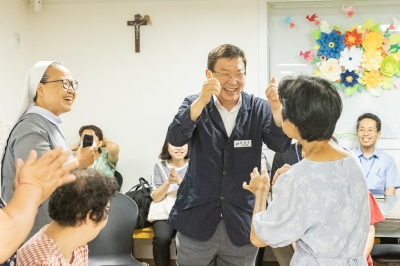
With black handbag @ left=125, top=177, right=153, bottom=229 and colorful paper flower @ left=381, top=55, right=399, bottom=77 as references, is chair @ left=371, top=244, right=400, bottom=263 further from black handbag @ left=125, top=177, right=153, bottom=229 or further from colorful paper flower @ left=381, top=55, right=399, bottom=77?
black handbag @ left=125, top=177, right=153, bottom=229

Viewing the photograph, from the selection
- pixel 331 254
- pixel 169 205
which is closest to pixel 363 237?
pixel 331 254

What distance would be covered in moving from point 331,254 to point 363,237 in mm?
140

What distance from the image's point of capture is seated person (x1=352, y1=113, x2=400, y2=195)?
4.36 m

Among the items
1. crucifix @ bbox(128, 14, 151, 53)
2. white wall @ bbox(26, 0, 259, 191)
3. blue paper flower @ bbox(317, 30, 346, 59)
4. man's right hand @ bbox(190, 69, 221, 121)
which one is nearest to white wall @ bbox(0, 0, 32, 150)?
white wall @ bbox(26, 0, 259, 191)

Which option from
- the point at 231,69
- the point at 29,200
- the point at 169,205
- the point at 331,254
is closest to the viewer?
the point at 29,200

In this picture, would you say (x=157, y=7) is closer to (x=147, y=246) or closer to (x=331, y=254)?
(x=147, y=246)

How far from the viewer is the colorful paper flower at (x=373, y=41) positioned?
14.9ft

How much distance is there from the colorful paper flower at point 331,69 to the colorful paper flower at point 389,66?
38 cm

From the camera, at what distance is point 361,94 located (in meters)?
4.61

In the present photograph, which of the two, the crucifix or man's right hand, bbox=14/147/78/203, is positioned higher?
the crucifix

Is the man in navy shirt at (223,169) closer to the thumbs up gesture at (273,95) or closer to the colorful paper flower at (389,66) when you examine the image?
the thumbs up gesture at (273,95)

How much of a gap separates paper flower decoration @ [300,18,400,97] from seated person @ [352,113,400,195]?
0.36m

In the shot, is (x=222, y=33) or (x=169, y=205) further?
(x=222, y=33)

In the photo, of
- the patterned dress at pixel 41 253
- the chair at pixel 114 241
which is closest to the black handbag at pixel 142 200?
the chair at pixel 114 241
